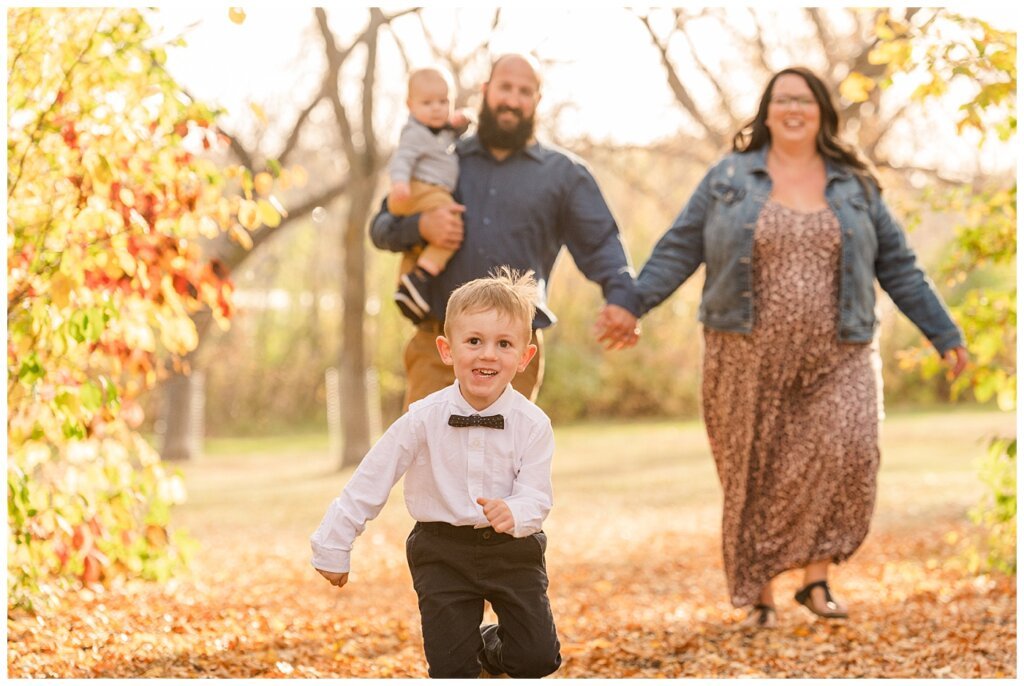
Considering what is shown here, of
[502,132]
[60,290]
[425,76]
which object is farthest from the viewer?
[425,76]

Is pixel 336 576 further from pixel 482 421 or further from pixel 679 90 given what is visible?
pixel 679 90

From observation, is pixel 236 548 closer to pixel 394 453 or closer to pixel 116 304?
pixel 116 304

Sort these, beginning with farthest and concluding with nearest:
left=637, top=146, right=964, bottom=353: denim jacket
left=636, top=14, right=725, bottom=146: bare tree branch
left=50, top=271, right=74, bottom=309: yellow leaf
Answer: left=636, top=14, right=725, bottom=146: bare tree branch < left=637, top=146, right=964, bottom=353: denim jacket < left=50, top=271, right=74, bottom=309: yellow leaf

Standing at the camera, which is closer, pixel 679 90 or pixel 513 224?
pixel 513 224

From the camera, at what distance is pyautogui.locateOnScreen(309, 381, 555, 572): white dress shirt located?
3082 mm

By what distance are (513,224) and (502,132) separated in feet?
1.09

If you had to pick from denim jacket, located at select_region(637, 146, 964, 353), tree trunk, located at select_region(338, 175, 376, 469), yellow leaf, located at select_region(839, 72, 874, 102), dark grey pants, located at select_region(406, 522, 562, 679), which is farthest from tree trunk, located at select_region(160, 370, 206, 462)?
dark grey pants, located at select_region(406, 522, 562, 679)

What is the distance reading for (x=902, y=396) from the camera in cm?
2480

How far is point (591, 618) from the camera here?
5.67m

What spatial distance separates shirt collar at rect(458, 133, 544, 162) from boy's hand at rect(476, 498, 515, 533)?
1874 millimetres

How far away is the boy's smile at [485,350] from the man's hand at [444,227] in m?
1.27

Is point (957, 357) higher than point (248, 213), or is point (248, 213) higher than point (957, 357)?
point (248, 213)

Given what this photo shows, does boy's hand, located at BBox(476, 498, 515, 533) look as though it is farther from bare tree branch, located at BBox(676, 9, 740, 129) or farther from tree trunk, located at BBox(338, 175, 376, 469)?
tree trunk, located at BBox(338, 175, 376, 469)

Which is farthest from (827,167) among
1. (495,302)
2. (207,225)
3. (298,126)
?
(298,126)
